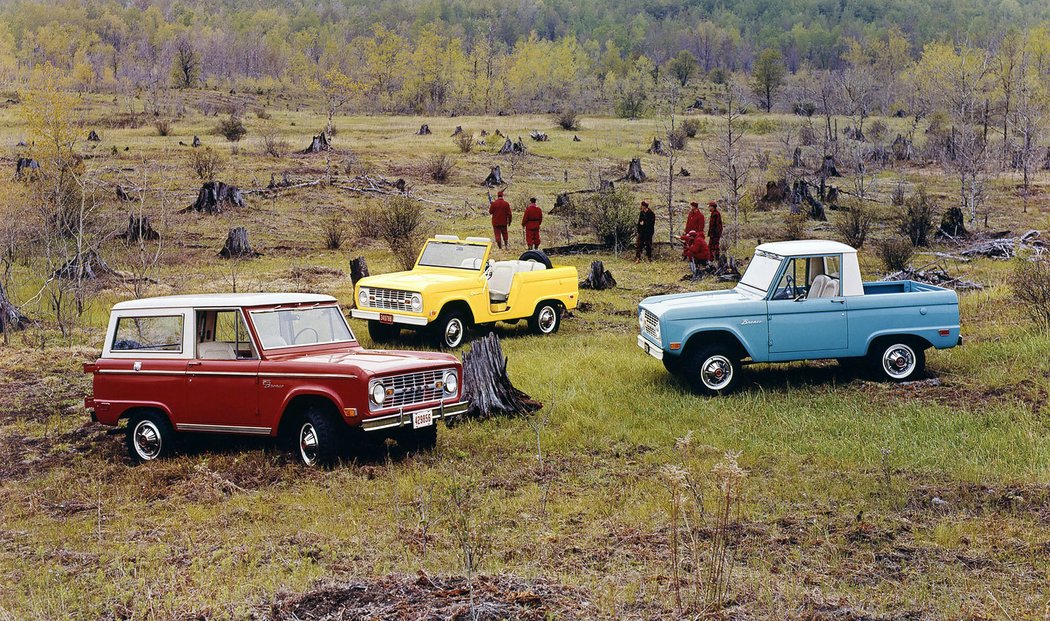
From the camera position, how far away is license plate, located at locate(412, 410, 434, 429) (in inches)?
348

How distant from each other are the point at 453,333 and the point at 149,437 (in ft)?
19.2

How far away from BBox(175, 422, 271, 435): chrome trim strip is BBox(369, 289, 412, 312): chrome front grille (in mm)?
5302

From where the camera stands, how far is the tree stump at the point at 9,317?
16453 mm

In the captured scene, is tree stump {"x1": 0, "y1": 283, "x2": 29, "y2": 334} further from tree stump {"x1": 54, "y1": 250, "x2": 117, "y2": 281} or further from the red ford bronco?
the red ford bronco

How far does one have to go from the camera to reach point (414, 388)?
29.5ft

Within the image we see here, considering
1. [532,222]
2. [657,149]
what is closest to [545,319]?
[532,222]

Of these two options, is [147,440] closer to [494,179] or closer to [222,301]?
[222,301]

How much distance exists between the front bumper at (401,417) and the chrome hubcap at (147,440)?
2.36 metres

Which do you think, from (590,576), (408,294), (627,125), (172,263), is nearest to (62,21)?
(627,125)

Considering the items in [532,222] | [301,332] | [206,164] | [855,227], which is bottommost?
[301,332]

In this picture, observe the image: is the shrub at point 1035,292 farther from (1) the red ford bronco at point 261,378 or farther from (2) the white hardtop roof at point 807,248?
(1) the red ford bronco at point 261,378

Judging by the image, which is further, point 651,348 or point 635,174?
point 635,174

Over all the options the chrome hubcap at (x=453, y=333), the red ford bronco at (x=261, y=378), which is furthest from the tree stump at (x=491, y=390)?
the chrome hubcap at (x=453, y=333)

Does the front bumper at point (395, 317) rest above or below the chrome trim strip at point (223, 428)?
above
